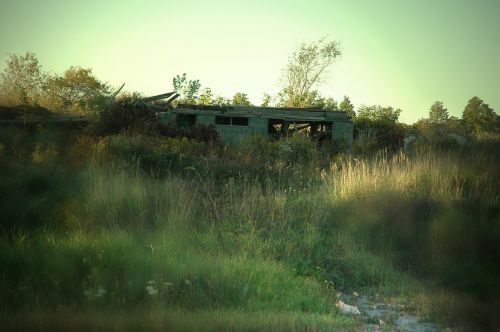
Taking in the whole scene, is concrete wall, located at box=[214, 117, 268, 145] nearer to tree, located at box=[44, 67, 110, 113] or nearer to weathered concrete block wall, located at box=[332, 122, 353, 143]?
weathered concrete block wall, located at box=[332, 122, 353, 143]

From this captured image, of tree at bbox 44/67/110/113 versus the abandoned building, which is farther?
tree at bbox 44/67/110/113

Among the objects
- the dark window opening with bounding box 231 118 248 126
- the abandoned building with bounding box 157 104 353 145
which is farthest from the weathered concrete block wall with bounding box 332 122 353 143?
the dark window opening with bounding box 231 118 248 126

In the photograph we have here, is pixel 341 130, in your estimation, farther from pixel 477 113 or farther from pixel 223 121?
pixel 477 113

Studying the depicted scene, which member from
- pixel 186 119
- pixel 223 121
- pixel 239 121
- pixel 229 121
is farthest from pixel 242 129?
pixel 186 119

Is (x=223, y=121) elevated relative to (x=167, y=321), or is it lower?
elevated

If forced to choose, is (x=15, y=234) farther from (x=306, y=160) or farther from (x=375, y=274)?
(x=306, y=160)

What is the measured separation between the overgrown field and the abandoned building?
1685cm

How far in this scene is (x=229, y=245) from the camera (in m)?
7.61

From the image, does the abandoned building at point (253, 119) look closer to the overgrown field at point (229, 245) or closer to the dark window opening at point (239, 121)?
the dark window opening at point (239, 121)

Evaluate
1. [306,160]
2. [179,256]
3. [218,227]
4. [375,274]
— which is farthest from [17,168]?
[306,160]

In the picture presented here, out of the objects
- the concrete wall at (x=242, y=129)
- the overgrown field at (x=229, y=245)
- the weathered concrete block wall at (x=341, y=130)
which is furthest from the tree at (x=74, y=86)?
the overgrown field at (x=229, y=245)

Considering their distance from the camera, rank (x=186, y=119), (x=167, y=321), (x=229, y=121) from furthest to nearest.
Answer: (x=229, y=121) → (x=186, y=119) → (x=167, y=321)

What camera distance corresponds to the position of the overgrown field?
499 cm

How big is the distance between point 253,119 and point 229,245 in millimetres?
24519
